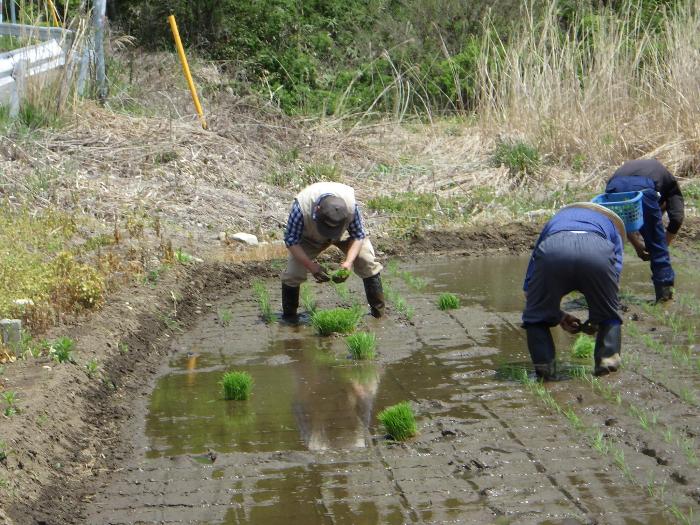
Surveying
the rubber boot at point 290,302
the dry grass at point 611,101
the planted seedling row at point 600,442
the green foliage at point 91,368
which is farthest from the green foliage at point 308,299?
the dry grass at point 611,101

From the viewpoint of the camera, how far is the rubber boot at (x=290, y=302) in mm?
9091

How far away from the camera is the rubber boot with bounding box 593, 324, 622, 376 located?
686 cm

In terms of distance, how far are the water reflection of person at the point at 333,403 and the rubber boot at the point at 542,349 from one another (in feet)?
3.66

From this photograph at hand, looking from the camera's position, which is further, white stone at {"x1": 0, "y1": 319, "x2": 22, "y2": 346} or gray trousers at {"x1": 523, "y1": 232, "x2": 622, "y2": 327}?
white stone at {"x1": 0, "y1": 319, "x2": 22, "y2": 346}

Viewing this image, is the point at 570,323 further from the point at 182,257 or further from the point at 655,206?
the point at 182,257

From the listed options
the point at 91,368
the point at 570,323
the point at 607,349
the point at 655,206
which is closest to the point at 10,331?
the point at 91,368

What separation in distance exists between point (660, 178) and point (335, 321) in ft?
10.1

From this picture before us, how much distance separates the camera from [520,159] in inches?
587

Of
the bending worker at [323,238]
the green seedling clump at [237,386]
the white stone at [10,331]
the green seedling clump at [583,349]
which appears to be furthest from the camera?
the bending worker at [323,238]

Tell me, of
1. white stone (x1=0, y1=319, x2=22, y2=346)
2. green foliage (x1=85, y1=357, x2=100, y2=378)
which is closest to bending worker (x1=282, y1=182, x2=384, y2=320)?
green foliage (x1=85, y1=357, x2=100, y2=378)

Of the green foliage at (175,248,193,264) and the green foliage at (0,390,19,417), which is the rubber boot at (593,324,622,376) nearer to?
the green foliage at (0,390,19,417)

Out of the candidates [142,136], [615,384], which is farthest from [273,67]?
[615,384]

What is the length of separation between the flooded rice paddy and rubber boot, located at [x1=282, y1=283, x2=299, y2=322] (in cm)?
26

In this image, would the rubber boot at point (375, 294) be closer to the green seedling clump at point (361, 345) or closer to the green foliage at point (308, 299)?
the green foliage at point (308, 299)
